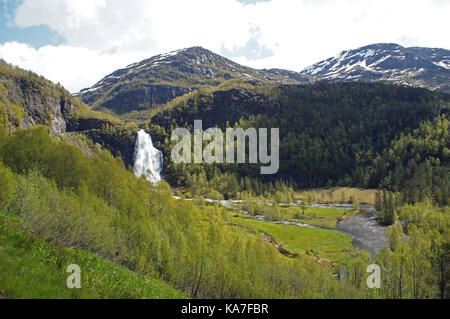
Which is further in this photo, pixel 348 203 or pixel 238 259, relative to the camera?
pixel 348 203

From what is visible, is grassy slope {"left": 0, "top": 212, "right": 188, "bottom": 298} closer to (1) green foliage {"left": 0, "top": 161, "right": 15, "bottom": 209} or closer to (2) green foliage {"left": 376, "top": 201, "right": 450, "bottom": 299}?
(1) green foliage {"left": 0, "top": 161, "right": 15, "bottom": 209}

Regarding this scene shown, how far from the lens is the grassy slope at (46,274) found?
12672 millimetres

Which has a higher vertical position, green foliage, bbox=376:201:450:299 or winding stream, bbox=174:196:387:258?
green foliage, bbox=376:201:450:299

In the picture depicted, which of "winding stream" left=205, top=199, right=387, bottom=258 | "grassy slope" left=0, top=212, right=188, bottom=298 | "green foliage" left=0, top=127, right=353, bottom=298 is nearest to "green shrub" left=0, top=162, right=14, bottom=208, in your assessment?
"green foliage" left=0, top=127, right=353, bottom=298

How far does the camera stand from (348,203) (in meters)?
180

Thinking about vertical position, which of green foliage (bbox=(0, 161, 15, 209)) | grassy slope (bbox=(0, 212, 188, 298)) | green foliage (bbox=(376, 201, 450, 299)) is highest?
green foliage (bbox=(0, 161, 15, 209))

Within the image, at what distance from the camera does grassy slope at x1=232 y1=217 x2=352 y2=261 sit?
287 feet

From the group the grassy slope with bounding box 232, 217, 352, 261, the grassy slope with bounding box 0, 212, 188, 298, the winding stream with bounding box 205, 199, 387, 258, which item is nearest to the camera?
the grassy slope with bounding box 0, 212, 188, 298

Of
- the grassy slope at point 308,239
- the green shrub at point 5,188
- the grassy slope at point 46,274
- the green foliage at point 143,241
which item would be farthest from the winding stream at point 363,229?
the green shrub at point 5,188

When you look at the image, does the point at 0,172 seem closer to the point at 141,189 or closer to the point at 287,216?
the point at 141,189

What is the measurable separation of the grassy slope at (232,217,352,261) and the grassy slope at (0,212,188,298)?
72851 mm

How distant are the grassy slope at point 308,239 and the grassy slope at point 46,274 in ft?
239
